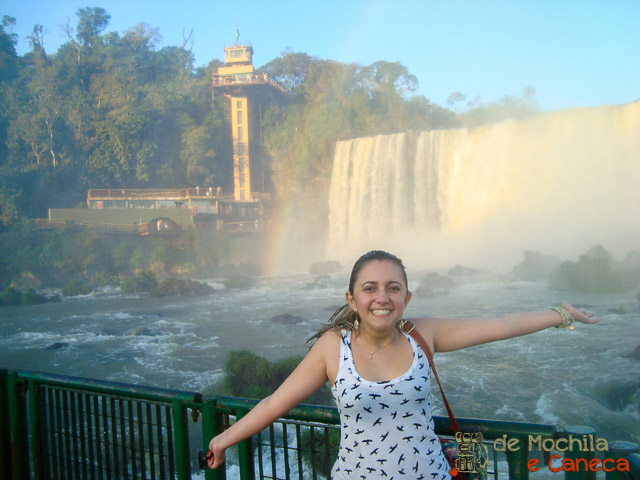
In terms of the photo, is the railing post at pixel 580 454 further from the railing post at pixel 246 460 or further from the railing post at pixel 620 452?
the railing post at pixel 246 460

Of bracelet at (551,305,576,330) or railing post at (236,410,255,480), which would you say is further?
Answer: railing post at (236,410,255,480)

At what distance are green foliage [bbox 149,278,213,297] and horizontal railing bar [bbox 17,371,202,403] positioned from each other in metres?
19.0

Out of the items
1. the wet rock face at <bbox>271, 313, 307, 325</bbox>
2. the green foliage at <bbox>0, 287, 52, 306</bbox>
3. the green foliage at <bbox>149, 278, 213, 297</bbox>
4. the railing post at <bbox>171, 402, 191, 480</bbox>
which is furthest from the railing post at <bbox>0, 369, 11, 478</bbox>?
the green foliage at <bbox>0, 287, 52, 306</bbox>

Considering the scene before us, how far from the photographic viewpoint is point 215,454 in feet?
5.67

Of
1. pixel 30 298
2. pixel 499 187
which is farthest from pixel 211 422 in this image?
pixel 499 187

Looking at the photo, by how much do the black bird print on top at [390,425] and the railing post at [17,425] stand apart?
1780 millimetres

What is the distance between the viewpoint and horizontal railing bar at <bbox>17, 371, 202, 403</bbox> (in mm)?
2057

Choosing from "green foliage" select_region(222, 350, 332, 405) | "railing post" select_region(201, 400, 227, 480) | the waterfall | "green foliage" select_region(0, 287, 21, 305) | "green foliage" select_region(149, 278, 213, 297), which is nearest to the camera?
"railing post" select_region(201, 400, 227, 480)

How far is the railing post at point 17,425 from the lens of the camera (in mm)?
2555

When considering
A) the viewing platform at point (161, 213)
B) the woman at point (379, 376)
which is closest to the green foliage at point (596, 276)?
the woman at point (379, 376)

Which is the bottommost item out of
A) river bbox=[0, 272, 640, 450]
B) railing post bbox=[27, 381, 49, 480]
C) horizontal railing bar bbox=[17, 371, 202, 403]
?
river bbox=[0, 272, 640, 450]

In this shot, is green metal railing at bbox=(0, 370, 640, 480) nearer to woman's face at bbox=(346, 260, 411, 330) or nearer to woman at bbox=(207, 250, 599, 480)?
woman at bbox=(207, 250, 599, 480)

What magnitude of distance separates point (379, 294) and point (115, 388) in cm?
126

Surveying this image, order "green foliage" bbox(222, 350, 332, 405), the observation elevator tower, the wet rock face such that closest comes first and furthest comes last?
"green foliage" bbox(222, 350, 332, 405) → the wet rock face → the observation elevator tower
